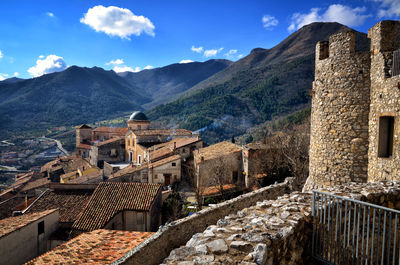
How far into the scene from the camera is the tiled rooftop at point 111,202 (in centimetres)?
1389

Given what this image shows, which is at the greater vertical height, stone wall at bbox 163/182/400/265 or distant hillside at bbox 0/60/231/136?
distant hillside at bbox 0/60/231/136

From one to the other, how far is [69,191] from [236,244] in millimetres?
19949

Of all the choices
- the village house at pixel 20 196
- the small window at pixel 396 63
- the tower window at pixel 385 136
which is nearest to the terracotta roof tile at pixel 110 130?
the village house at pixel 20 196

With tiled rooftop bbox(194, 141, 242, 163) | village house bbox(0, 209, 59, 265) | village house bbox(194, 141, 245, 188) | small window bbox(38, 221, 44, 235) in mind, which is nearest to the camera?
village house bbox(0, 209, 59, 265)

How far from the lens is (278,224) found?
3.46 metres

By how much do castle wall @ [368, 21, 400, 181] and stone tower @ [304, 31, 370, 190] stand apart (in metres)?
0.18

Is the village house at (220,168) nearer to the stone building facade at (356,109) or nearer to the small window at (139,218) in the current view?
the small window at (139,218)

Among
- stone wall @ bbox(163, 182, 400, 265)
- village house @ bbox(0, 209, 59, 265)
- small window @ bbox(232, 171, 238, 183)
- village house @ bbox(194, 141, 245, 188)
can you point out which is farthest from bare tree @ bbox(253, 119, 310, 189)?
stone wall @ bbox(163, 182, 400, 265)

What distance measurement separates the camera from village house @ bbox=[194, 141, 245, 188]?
2462 centimetres

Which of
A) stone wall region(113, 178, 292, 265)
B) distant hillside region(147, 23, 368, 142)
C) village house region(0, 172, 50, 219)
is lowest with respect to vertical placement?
village house region(0, 172, 50, 219)

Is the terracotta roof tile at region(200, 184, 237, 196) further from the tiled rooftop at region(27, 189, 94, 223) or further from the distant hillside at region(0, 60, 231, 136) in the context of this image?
the distant hillside at region(0, 60, 231, 136)

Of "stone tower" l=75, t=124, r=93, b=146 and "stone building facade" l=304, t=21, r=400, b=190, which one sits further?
"stone tower" l=75, t=124, r=93, b=146

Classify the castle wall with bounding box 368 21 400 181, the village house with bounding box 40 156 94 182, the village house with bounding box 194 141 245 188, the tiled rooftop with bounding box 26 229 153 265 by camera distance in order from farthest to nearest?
the village house with bounding box 40 156 94 182
the village house with bounding box 194 141 245 188
the tiled rooftop with bounding box 26 229 153 265
the castle wall with bounding box 368 21 400 181

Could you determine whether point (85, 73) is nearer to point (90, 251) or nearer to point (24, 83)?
point (24, 83)
